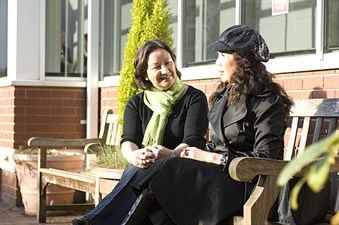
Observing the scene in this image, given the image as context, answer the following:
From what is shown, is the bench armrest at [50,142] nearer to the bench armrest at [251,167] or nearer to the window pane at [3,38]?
the window pane at [3,38]

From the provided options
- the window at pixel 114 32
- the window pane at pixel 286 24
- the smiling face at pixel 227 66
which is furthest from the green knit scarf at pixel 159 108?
the window at pixel 114 32

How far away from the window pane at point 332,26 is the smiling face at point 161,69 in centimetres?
101

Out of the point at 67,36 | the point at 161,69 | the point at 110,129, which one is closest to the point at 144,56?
the point at 161,69

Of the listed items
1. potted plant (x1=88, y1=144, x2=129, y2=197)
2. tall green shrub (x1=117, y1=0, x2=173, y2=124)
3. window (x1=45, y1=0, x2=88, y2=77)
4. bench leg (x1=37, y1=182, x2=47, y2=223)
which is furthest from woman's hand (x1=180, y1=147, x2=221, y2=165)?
window (x1=45, y1=0, x2=88, y2=77)

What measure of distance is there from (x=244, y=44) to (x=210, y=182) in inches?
27.8

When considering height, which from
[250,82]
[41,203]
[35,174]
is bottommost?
[41,203]

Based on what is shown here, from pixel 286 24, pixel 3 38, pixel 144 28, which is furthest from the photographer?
pixel 3 38

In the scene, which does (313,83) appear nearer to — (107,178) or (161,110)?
(161,110)

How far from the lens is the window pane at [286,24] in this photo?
464 centimetres

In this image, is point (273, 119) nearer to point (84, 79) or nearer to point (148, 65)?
point (148, 65)

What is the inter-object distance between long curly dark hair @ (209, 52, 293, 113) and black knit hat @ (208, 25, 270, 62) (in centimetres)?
3

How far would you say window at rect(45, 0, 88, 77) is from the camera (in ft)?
24.4

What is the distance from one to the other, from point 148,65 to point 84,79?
12.1ft

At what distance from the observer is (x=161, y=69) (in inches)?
154
